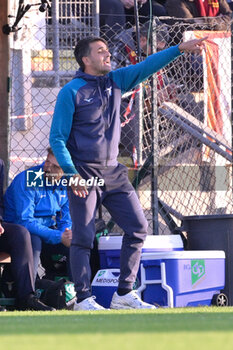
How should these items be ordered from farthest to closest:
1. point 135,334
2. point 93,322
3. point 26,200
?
point 26,200, point 93,322, point 135,334

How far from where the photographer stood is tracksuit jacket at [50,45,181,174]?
19.3ft

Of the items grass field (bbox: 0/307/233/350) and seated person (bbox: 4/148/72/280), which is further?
seated person (bbox: 4/148/72/280)

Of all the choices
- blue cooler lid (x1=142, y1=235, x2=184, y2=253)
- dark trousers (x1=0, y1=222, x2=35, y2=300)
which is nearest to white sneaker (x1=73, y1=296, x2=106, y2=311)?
dark trousers (x1=0, y1=222, x2=35, y2=300)

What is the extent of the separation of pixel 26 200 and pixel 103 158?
3.22ft

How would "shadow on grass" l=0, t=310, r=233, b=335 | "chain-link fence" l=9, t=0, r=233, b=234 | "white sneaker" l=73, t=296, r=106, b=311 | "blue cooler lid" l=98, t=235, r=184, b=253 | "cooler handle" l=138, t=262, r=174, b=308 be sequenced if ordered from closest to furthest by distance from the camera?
1. "shadow on grass" l=0, t=310, r=233, b=335
2. "white sneaker" l=73, t=296, r=106, b=311
3. "cooler handle" l=138, t=262, r=174, b=308
4. "blue cooler lid" l=98, t=235, r=184, b=253
5. "chain-link fence" l=9, t=0, r=233, b=234

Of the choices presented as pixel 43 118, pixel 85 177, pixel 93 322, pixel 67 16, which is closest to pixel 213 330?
pixel 93 322

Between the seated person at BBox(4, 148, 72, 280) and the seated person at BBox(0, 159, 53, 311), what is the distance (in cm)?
24

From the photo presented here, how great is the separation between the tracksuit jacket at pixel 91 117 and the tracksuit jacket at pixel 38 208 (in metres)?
0.81

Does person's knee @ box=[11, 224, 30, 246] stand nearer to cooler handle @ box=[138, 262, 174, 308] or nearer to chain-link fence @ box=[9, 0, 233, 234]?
cooler handle @ box=[138, 262, 174, 308]

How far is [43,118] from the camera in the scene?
8.99m

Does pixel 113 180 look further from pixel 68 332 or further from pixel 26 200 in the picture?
pixel 68 332

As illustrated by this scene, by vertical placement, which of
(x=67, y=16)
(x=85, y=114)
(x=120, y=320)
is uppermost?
(x=67, y=16)

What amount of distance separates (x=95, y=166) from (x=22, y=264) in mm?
937
